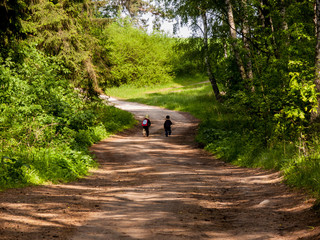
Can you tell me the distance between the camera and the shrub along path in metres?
5.74

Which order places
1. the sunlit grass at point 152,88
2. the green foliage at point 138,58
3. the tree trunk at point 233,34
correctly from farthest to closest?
the green foliage at point 138,58
the sunlit grass at point 152,88
the tree trunk at point 233,34

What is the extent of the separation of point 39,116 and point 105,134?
31.7ft

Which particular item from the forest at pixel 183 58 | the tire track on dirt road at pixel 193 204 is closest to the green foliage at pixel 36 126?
the forest at pixel 183 58

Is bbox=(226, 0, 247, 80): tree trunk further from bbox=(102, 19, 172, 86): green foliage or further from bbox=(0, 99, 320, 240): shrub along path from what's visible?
bbox=(102, 19, 172, 86): green foliage

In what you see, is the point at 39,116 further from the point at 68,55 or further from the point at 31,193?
the point at 68,55

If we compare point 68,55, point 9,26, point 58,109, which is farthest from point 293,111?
point 68,55

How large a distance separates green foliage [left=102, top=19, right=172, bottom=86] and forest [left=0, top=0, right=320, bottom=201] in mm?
26659

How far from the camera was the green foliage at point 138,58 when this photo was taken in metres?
53.3

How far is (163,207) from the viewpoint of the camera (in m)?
7.29

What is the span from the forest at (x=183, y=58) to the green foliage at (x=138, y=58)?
26.7m

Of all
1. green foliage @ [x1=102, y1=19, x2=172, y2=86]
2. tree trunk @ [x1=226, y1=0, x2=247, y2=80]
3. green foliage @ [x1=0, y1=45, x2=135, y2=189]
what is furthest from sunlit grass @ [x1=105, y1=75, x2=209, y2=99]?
green foliage @ [x1=0, y1=45, x2=135, y2=189]

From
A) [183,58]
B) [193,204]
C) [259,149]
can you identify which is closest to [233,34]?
[183,58]

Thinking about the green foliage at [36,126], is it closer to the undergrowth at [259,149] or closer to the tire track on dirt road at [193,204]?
the tire track on dirt road at [193,204]

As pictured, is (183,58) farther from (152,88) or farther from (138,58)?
(138,58)
